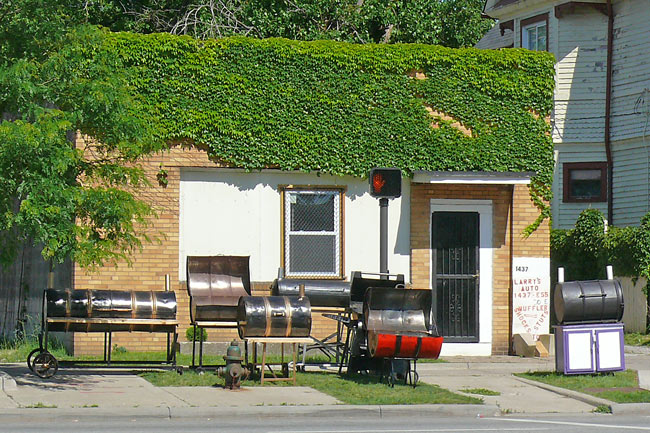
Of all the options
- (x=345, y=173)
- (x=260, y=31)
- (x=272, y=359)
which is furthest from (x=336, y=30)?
(x=272, y=359)

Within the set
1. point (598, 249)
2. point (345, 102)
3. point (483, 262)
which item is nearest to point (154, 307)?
point (345, 102)

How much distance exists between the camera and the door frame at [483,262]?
62.9 feet

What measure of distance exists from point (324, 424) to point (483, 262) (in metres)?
8.19

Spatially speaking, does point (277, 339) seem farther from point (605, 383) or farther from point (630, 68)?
point (630, 68)

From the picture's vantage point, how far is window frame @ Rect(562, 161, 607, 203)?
30609 mm

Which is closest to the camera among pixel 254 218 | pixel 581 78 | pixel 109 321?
pixel 109 321

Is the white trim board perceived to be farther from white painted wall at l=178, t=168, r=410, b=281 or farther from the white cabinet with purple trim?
the white cabinet with purple trim

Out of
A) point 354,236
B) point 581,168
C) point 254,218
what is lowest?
point 354,236

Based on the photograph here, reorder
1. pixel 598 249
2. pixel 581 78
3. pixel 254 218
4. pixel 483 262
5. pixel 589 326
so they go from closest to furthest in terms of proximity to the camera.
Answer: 1. pixel 589 326
2. pixel 254 218
3. pixel 483 262
4. pixel 598 249
5. pixel 581 78

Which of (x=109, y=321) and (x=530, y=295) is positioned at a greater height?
(x=530, y=295)

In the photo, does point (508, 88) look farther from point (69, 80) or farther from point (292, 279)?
point (69, 80)

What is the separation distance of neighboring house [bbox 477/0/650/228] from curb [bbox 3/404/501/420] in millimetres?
17943

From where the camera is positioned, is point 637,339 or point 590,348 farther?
point 637,339

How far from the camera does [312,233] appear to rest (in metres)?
18.8
